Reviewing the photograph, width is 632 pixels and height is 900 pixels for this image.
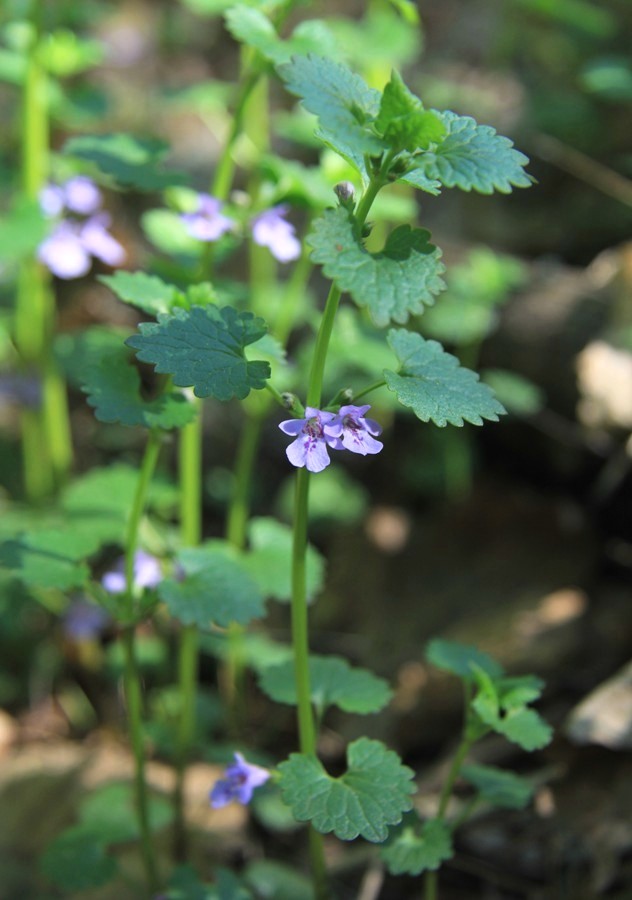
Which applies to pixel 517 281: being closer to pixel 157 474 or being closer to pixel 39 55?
pixel 157 474

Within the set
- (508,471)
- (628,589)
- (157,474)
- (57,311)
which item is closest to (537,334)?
(508,471)

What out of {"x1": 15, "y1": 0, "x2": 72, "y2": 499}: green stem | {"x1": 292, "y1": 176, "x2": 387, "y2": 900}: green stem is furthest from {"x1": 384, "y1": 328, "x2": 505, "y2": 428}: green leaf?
{"x1": 15, "y1": 0, "x2": 72, "y2": 499}: green stem

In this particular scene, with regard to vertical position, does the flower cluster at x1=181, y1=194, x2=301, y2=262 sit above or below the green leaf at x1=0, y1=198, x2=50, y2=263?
above

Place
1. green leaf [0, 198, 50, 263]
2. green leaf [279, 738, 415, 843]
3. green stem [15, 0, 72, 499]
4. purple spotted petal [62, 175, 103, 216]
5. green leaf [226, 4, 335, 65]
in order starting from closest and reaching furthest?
green leaf [279, 738, 415, 843] < green leaf [226, 4, 335, 65] < green leaf [0, 198, 50, 263] < purple spotted petal [62, 175, 103, 216] < green stem [15, 0, 72, 499]

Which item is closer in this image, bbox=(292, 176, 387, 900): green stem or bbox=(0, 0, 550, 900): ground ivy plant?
bbox=(0, 0, 550, 900): ground ivy plant

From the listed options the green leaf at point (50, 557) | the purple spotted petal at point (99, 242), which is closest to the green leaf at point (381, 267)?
the green leaf at point (50, 557)

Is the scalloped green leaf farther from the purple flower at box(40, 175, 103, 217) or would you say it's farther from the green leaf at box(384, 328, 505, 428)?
the purple flower at box(40, 175, 103, 217)

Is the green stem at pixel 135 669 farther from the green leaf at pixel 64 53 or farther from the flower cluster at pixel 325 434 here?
the green leaf at pixel 64 53
